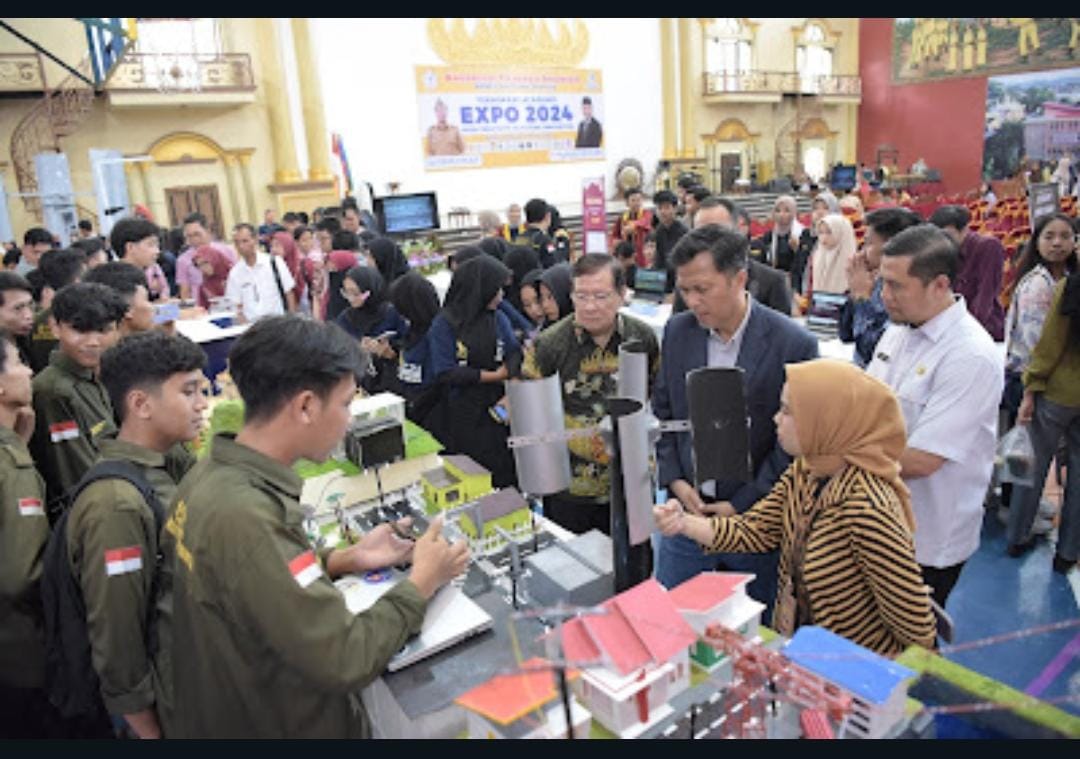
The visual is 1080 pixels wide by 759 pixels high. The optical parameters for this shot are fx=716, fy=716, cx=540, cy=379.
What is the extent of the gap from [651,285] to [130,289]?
3.48m

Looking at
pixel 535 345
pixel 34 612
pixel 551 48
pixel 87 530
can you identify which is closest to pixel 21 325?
pixel 34 612

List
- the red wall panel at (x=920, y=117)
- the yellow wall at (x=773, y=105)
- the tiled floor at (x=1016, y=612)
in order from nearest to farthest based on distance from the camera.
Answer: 1. the tiled floor at (x=1016, y=612)
2. the yellow wall at (x=773, y=105)
3. the red wall panel at (x=920, y=117)

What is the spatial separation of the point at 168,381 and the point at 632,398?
1.13m

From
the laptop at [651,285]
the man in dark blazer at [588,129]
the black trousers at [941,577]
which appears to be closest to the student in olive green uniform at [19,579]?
the black trousers at [941,577]

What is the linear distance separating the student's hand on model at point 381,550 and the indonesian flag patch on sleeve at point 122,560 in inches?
17.6

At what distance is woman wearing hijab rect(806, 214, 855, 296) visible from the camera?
4.87 m

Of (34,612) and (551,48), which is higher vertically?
(551,48)

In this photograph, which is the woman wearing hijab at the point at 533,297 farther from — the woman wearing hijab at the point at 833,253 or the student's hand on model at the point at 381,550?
the student's hand on model at the point at 381,550

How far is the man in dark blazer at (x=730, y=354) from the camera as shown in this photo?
2074mm

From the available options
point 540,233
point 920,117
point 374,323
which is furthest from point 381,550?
point 920,117

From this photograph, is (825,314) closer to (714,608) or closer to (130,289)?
(714,608)

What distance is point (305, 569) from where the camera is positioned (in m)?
1.14
